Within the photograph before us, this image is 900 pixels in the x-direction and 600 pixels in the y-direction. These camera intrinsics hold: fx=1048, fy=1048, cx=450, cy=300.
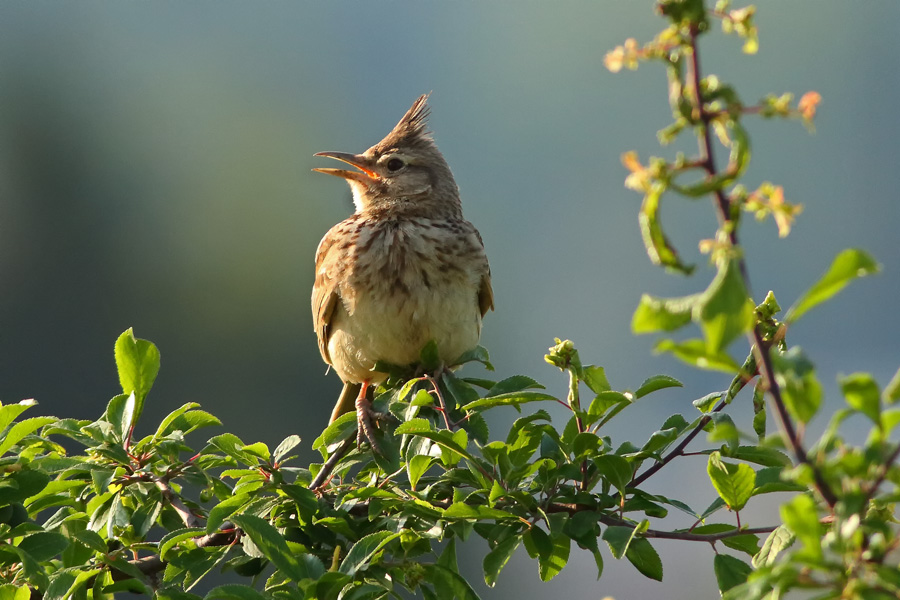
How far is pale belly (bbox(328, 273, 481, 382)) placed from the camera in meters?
3.87

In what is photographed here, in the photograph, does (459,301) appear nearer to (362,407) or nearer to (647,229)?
(362,407)

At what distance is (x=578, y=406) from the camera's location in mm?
2258

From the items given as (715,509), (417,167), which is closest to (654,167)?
(715,509)

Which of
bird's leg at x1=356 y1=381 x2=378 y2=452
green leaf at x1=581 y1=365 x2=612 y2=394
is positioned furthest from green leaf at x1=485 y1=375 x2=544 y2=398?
bird's leg at x1=356 y1=381 x2=378 y2=452

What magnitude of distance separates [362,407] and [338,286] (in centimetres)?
118

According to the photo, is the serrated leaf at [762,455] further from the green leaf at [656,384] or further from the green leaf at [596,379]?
the green leaf at [596,379]

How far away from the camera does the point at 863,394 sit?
3.53ft

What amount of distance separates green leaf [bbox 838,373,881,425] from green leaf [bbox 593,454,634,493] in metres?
1.12

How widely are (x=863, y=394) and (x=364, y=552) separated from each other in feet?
4.05

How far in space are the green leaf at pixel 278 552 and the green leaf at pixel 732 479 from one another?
821 millimetres

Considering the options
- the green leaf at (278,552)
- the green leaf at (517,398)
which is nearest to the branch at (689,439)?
the green leaf at (517,398)

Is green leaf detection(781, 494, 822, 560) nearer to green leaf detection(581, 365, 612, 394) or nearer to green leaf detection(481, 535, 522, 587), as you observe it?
green leaf detection(481, 535, 522, 587)

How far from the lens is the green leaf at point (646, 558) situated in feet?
7.39

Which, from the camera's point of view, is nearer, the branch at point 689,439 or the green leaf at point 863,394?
the green leaf at point 863,394
